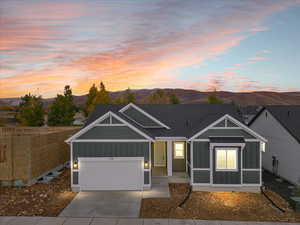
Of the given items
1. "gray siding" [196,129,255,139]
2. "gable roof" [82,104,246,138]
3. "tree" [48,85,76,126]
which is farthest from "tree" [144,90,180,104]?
"gray siding" [196,129,255,139]

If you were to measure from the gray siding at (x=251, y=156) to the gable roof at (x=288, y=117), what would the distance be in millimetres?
3221

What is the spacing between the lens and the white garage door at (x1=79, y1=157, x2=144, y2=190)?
14.5 m

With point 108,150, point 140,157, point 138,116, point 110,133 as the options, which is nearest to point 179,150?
point 138,116

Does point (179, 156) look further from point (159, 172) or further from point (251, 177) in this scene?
point (251, 177)

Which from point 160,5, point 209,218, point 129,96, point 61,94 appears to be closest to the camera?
point 209,218

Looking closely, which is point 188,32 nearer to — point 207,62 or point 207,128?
point 207,62

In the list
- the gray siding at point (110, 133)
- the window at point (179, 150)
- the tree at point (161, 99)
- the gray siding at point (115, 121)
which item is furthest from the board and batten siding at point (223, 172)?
the tree at point (161, 99)

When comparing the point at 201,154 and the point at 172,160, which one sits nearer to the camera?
the point at 201,154

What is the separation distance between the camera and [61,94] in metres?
40.9

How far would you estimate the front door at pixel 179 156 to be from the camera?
18.6 meters

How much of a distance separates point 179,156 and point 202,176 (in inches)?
160

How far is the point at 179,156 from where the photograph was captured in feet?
61.2

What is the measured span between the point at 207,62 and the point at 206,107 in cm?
949

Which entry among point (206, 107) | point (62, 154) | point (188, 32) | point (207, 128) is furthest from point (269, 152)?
point (62, 154)
